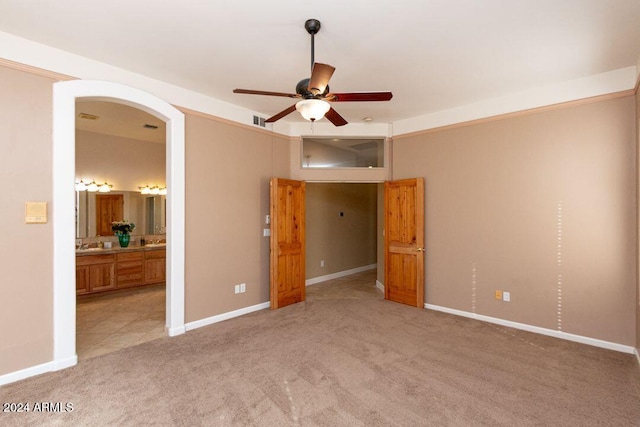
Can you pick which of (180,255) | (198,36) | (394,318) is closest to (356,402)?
(394,318)

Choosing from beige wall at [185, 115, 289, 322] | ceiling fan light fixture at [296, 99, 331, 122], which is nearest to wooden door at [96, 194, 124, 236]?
beige wall at [185, 115, 289, 322]

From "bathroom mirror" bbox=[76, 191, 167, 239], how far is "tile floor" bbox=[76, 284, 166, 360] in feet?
4.16

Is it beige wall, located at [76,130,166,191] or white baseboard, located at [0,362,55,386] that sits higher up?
beige wall, located at [76,130,166,191]

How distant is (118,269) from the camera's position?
5.50 m

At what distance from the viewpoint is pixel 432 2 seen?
7.23ft

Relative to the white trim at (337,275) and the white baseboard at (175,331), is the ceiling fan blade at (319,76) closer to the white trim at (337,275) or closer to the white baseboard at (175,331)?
the white baseboard at (175,331)

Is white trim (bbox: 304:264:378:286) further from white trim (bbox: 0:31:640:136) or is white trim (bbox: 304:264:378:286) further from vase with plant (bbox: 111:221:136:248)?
vase with plant (bbox: 111:221:136:248)

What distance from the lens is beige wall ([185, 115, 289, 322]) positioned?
3893mm

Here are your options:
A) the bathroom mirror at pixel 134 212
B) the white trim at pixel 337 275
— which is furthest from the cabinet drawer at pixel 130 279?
the white trim at pixel 337 275

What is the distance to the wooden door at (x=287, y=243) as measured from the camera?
456 centimetres

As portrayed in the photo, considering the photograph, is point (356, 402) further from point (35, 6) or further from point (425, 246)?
point (35, 6)

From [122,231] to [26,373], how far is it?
352 centimetres

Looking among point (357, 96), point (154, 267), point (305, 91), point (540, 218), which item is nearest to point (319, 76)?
point (305, 91)

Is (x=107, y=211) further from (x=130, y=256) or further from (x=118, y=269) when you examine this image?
(x=118, y=269)
